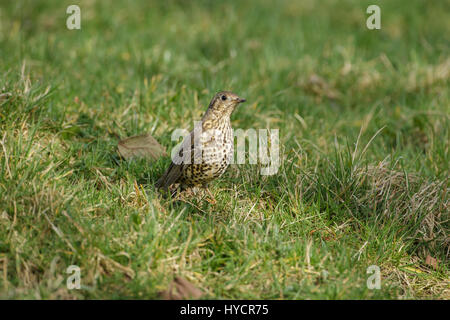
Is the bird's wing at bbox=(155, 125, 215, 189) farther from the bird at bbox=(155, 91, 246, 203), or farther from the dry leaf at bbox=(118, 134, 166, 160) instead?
the dry leaf at bbox=(118, 134, 166, 160)

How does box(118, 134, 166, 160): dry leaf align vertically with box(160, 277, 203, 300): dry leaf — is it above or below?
above

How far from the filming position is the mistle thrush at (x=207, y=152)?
13.8 ft

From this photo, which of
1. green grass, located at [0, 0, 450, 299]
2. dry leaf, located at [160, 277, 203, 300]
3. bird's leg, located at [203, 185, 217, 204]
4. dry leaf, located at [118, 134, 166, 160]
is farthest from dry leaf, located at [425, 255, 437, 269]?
dry leaf, located at [118, 134, 166, 160]

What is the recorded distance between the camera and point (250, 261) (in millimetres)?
3623

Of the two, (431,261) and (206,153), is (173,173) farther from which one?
(431,261)

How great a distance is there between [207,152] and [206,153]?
11 millimetres

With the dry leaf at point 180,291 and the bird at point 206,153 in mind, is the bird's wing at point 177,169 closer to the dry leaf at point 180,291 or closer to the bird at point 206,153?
the bird at point 206,153

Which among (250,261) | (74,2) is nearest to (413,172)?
(250,261)

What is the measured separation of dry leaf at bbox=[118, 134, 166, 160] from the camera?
4816 millimetres

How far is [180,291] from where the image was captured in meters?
3.36

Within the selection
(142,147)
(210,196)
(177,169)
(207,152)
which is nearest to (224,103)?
(207,152)

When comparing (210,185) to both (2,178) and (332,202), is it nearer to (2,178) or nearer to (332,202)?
(332,202)

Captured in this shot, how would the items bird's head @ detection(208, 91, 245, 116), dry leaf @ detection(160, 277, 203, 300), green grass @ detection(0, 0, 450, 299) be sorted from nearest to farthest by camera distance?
1. dry leaf @ detection(160, 277, 203, 300)
2. green grass @ detection(0, 0, 450, 299)
3. bird's head @ detection(208, 91, 245, 116)

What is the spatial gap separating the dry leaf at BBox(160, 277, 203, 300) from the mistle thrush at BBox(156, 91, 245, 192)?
1079 mm
